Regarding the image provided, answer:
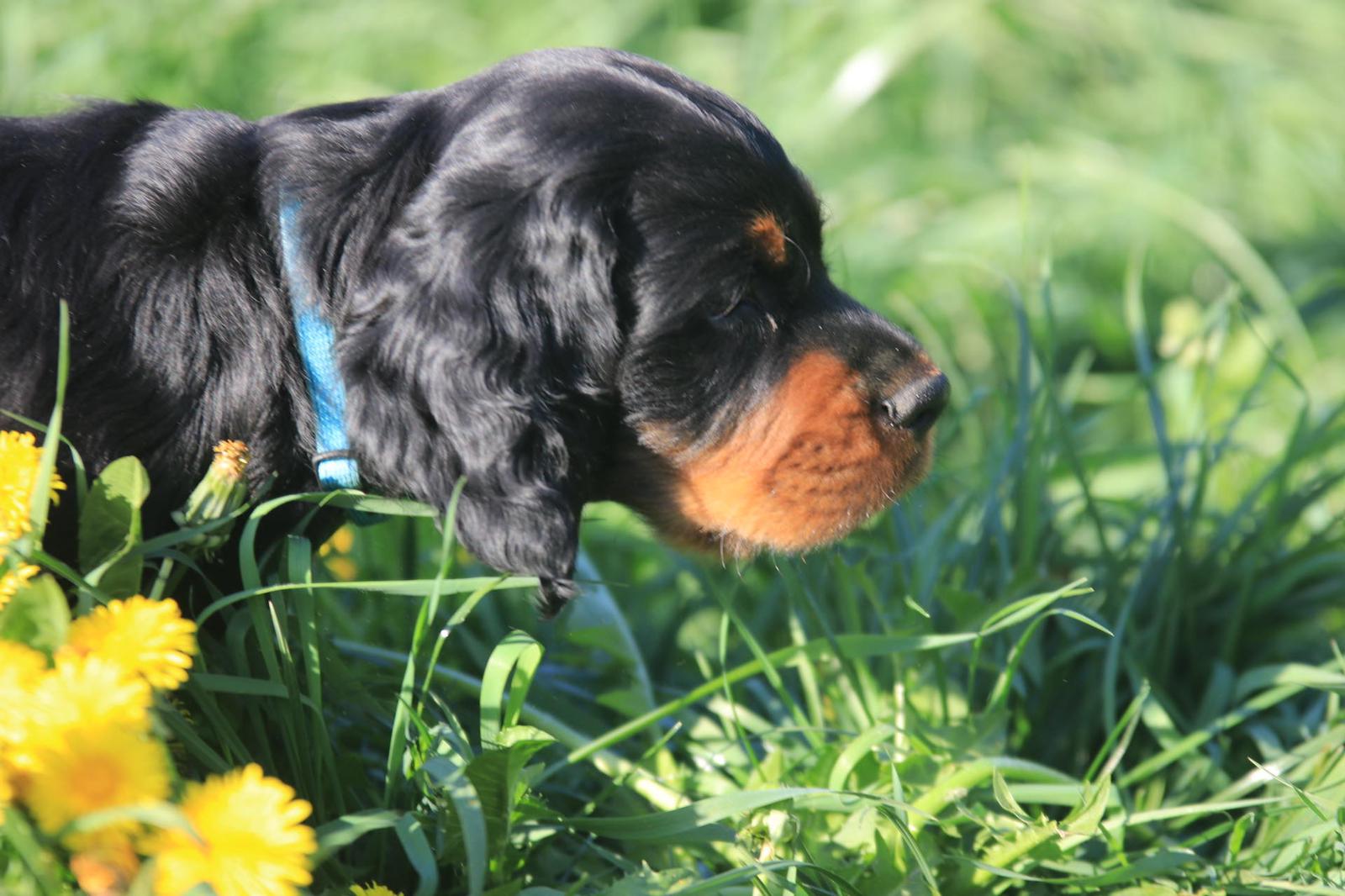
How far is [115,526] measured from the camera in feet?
6.31

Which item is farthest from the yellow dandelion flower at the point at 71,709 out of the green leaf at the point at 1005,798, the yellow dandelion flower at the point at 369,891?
the green leaf at the point at 1005,798

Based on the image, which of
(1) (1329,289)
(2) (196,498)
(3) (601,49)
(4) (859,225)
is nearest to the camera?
(2) (196,498)

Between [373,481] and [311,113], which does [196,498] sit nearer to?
[373,481]

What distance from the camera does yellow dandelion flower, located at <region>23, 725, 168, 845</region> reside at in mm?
1527

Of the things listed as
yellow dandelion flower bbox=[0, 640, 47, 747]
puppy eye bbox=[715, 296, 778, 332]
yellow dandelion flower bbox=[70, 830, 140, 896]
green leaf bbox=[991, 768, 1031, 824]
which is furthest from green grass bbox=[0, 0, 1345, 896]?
puppy eye bbox=[715, 296, 778, 332]

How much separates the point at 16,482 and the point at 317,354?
0.52m

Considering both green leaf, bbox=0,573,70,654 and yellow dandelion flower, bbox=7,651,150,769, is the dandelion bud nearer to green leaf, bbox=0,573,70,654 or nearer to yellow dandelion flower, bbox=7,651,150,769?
green leaf, bbox=0,573,70,654

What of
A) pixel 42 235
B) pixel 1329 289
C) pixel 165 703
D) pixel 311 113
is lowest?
pixel 1329 289

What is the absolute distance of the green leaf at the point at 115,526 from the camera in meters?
1.88

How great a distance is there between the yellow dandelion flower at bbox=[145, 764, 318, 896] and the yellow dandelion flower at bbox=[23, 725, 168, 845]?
0.07 meters

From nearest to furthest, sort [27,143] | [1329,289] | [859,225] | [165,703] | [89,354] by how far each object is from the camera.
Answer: [165,703], [89,354], [27,143], [859,225], [1329,289]

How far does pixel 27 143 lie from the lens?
2.23m

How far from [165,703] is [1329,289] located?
5497 mm

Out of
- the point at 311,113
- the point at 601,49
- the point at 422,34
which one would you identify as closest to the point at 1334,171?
the point at 422,34
